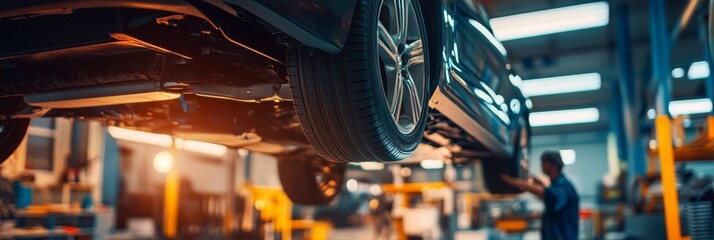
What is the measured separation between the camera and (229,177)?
14555 millimetres

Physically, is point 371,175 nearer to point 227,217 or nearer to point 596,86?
point 227,217

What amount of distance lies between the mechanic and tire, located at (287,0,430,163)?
111 inches

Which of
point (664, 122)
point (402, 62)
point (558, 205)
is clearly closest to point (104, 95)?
point (402, 62)

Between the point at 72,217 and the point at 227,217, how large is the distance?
170 inches

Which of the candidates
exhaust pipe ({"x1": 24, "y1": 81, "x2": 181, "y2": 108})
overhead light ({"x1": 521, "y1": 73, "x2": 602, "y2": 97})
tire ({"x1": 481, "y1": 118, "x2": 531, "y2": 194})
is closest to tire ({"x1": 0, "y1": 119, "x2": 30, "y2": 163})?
exhaust pipe ({"x1": 24, "y1": 81, "x2": 181, "y2": 108})

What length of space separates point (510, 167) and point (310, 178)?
1832 millimetres

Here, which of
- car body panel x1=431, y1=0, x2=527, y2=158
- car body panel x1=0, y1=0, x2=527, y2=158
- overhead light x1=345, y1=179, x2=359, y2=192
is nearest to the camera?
car body panel x1=0, y1=0, x2=527, y2=158

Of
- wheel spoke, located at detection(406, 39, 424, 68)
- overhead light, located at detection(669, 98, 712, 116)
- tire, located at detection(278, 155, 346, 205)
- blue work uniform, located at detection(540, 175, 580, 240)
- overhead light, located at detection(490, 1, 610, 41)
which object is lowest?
blue work uniform, located at detection(540, 175, 580, 240)

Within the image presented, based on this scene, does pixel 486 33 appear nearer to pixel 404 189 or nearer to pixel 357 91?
pixel 357 91

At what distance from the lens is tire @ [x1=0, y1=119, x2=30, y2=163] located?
304cm

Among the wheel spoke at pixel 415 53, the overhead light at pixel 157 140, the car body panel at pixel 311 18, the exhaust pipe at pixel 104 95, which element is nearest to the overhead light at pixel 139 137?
the overhead light at pixel 157 140

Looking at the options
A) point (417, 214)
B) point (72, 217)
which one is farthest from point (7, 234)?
point (417, 214)

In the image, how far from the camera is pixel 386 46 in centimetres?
221

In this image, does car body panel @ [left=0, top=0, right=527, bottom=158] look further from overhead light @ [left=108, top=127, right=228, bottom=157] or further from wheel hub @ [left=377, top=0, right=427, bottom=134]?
overhead light @ [left=108, top=127, right=228, bottom=157]
